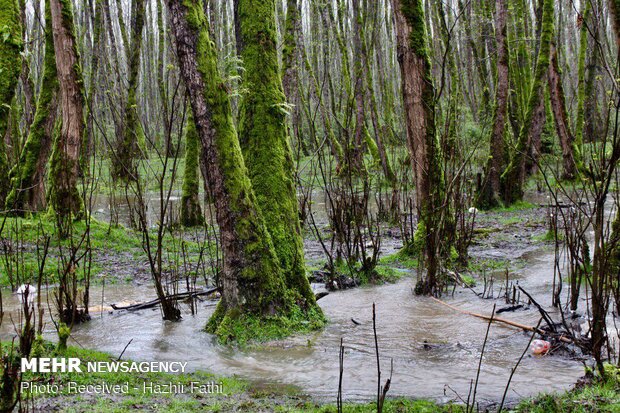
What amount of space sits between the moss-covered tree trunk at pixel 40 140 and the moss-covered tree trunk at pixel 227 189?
209 inches

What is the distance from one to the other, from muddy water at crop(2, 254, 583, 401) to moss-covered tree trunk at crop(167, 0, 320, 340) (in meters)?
0.34

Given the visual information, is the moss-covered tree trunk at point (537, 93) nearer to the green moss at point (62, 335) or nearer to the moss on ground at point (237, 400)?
the moss on ground at point (237, 400)

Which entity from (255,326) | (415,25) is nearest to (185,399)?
(255,326)

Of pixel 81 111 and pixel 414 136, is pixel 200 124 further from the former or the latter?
pixel 81 111

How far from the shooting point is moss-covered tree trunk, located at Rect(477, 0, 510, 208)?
10.3m

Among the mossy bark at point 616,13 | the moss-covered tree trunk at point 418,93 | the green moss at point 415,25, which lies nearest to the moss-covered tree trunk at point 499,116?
the moss-covered tree trunk at point 418,93

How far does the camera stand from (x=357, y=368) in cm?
363

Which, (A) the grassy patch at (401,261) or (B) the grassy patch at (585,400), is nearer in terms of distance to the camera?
(B) the grassy patch at (585,400)

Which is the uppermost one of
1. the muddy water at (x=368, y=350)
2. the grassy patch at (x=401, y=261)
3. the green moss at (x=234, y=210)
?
the green moss at (x=234, y=210)

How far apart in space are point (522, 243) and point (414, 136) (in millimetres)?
2863

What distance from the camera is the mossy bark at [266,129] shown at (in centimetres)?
463

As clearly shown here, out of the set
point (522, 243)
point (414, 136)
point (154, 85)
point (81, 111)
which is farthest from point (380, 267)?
point (154, 85)

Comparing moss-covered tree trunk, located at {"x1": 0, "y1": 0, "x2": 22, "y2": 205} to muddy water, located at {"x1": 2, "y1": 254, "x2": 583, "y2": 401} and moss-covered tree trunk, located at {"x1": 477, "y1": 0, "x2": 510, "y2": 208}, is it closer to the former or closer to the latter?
muddy water, located at {"x1": 2, "y1": 254, "x2": 583, "y2": 401}

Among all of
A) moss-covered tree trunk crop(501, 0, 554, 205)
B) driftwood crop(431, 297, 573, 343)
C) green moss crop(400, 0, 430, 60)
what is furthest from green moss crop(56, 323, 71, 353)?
moss-covered tree trunk crop(501, 0, 554, 205)
